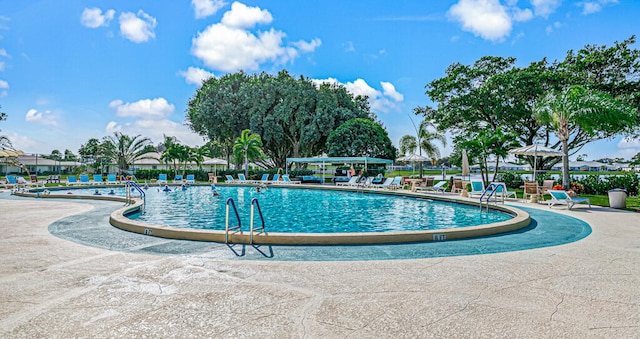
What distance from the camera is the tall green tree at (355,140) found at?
33.2 metres

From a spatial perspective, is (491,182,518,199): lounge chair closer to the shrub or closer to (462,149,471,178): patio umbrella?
(462,149,471,178): patio umbrella

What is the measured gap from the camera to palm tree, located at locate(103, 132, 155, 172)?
123ft

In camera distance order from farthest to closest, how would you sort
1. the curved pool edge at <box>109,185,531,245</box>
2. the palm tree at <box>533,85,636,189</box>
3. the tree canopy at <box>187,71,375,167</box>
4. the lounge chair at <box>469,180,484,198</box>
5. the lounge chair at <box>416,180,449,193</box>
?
the tree canopy at <box>187,71,375,167</box> → the lounge chair at <box>416,180,449,193</box> → the lounge chair at <box>469,180,484,198</box> → the palm tree at <box>533,85,636,189</box> → the curved pool edge at <box>109,185,531,245</box>

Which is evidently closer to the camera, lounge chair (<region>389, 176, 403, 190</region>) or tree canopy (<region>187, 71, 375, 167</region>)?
lounge chair (<region>389, 176, 403, 190</region>)

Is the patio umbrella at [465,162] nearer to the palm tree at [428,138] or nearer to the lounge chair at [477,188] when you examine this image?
the lounge chair at [477,188]

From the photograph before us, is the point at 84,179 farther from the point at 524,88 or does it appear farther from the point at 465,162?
the point at 524,88

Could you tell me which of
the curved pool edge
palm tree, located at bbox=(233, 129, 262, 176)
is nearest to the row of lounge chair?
palm tree, located at bbox=(233, 129, 262, 176)

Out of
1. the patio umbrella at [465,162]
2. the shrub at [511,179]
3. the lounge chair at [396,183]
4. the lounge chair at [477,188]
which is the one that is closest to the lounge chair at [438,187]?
the lounge chair at [396,183]

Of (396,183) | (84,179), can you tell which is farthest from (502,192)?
(84,179)

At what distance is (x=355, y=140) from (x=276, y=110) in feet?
26.7

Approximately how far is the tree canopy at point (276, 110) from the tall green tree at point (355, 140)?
1848mm

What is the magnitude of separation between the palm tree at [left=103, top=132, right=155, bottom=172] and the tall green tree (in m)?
20.0

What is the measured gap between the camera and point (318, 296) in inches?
155

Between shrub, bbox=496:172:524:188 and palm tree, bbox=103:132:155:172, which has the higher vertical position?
palm tree, bbox=103:132:155:172
